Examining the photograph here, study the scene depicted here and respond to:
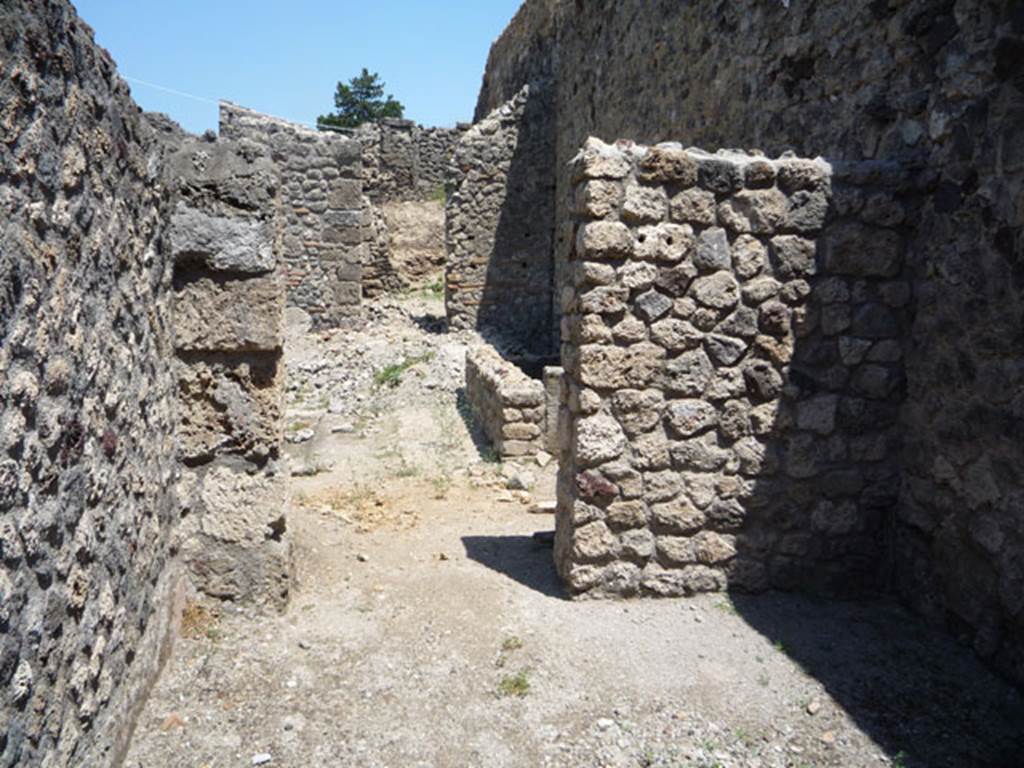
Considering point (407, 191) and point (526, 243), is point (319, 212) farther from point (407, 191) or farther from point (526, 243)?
point (407, 191)

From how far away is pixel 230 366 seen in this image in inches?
125

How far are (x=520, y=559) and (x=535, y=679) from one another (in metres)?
1.22

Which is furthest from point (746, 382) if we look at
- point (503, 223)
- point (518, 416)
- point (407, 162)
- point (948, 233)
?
point (407, 162)

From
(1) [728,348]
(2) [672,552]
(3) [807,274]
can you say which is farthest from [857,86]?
(2) [672,552]

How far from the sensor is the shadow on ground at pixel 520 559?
3.82 m

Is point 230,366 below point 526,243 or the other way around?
below

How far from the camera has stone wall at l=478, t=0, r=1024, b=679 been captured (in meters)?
2.96

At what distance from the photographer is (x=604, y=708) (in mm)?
2816

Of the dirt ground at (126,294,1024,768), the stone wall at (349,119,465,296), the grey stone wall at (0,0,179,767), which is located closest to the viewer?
the grey stone wall at (0,0,179,767)

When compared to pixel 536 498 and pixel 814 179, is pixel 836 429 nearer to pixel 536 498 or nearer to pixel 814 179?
pixel 814 179

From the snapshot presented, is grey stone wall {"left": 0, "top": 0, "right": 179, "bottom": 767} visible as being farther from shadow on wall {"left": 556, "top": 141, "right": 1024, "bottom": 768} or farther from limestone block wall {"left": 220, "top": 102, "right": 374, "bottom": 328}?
limestone block wall {"left": 220, "top": 102, "right": 374, "bottom": 328}

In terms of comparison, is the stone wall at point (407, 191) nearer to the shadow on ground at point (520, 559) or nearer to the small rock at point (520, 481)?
the small rock at point (520, 481)

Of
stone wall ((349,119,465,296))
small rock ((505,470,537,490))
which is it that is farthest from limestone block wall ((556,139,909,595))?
stone wall ((349,119,465,296))

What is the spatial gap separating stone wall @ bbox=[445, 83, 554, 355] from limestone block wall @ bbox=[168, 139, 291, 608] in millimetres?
8033
